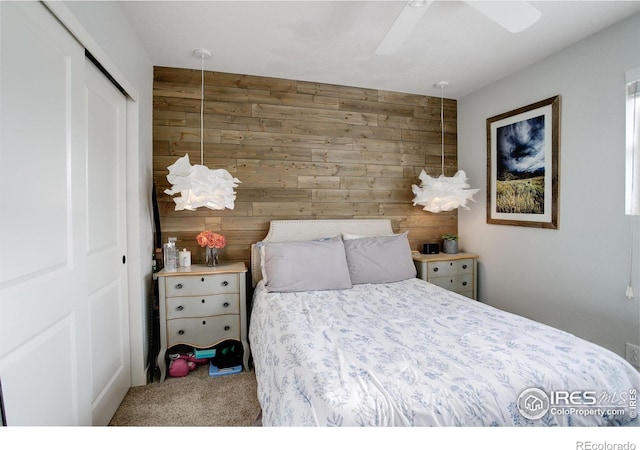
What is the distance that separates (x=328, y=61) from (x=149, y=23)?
1.35 m

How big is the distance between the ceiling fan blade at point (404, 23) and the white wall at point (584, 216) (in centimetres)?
158

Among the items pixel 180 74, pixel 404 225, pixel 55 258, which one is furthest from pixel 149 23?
pixel 404 225

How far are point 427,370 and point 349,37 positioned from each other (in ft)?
7.36

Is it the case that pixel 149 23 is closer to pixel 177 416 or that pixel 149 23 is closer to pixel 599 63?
pixel 177 416

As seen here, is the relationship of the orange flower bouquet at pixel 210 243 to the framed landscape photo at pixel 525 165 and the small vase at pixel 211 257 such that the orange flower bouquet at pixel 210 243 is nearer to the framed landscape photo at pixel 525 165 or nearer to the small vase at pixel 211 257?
the small vase at pixel 211 257

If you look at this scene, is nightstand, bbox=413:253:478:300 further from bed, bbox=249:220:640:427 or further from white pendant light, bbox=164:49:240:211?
white pendant light, bbox=164:49:240:211

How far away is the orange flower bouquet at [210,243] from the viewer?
2562mm

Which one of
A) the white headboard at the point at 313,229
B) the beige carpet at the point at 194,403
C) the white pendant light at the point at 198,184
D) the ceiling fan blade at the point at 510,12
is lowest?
the beige carpet at the point at 194,403

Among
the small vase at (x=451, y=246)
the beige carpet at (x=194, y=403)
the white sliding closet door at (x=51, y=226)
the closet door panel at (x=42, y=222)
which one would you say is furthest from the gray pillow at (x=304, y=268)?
the small vase at (x=451, y=246)

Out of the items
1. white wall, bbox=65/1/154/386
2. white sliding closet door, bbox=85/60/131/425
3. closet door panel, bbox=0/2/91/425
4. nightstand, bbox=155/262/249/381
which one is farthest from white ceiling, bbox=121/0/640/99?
nightstand, bbox=155/262/249/381

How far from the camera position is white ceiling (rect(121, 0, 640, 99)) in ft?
6.40

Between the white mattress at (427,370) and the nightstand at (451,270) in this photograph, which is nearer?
the white mattress at (427,370)

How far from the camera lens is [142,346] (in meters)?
2.29

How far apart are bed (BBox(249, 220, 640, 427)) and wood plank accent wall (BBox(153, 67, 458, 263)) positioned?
1044mm
